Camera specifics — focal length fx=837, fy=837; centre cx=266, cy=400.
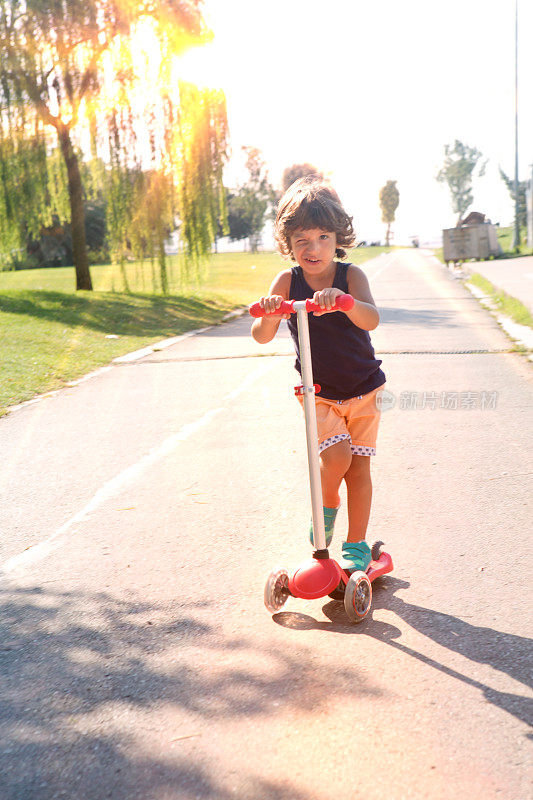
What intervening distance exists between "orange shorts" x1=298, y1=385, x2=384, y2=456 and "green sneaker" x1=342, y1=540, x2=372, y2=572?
0.39m

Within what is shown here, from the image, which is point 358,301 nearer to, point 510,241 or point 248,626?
point 248,626

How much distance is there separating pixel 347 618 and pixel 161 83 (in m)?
16.6

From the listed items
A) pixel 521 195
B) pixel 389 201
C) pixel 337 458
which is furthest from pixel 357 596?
pixel 389 201

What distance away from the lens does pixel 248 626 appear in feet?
10.5

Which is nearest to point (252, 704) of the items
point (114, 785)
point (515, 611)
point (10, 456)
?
point (114, 785)

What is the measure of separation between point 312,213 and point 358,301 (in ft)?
1.29

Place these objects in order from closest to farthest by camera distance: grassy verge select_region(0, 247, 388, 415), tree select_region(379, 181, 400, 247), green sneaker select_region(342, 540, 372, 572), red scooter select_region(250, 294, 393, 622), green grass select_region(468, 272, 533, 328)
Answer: red scooter select_region(250, 294, 393, 622) < green sneaker select_region(342, 540, 372, 572) < grassy verge select_region(0, 247, 388, 415) < green grass select_region(468, 272, 533, 328) < tree select_region(379, 181, 400, 247)

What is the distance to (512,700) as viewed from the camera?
258 cm

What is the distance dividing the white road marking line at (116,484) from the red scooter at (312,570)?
4.45ft

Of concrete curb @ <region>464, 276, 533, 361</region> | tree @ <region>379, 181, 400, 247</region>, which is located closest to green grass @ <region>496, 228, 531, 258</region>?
concrete curb @ <region>464, 276, 533, 361</region>

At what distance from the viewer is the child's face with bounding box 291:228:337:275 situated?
3361mm

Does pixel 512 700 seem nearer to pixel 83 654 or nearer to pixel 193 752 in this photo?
pixel 193 752

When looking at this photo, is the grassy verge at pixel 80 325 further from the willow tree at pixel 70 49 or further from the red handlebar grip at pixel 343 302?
the red handlebar grip at pixel 343 302

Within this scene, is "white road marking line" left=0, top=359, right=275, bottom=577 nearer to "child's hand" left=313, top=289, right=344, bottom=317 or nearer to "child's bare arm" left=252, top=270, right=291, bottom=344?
"child's bare arm" left=252, top=270, right=291, bottom=344
